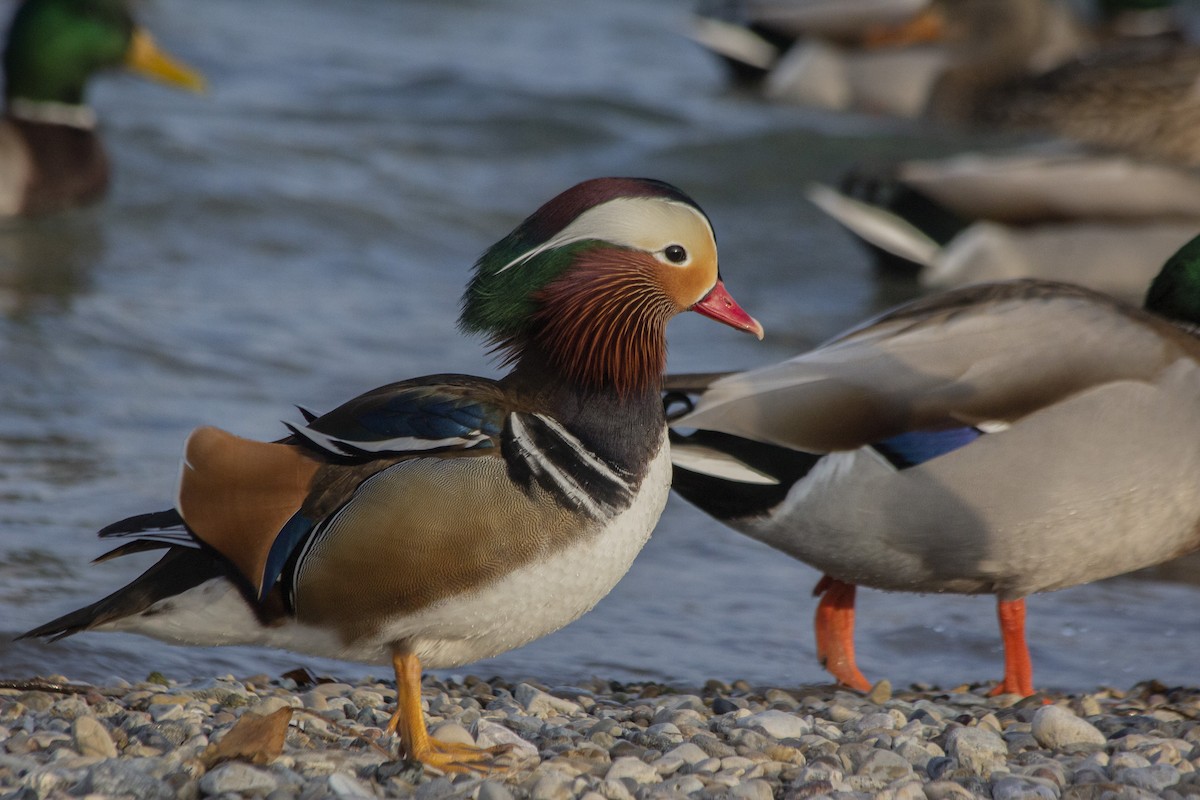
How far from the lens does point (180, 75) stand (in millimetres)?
11656

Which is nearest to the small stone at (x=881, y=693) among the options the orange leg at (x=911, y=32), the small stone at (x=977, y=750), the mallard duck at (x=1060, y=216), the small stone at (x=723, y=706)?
the small stone at (x=723, y=706)

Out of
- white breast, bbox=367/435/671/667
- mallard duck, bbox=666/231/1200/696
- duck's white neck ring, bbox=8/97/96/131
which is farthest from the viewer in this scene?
duck's white neck ring, bbox=8/97/96/131

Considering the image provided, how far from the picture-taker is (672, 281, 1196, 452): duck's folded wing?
4.78 m

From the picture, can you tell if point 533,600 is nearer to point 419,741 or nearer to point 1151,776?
point 419,741

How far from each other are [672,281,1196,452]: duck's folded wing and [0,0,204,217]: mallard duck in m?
7.31

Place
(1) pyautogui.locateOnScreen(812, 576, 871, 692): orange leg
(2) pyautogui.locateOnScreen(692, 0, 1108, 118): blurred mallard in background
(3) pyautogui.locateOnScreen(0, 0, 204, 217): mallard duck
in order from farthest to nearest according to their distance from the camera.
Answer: (2) pyautogui.locateOnScreen(692, 0, 1108, 118): blurred mallard in background
(3) pyautogui.locateOnScreen(0, 0, 204, 217): mallard duck
(1) pyautogui.locateOnScreen(812, 576, 871, 692): orange leg

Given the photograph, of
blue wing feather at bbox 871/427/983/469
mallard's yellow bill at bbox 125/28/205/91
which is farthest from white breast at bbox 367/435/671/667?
mallard's yellow bill at bbox 125/28/205/91

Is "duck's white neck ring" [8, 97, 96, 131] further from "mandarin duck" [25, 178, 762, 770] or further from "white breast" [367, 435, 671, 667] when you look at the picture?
"white breast" [367, 435, 671, 667]

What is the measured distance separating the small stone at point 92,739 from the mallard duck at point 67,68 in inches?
306

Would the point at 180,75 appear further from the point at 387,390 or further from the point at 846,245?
the point at 387,390

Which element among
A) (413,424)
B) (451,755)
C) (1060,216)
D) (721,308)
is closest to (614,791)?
(451,755)

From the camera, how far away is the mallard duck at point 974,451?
15.5 ft

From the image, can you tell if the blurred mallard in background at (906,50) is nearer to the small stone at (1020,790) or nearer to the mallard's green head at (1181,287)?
the mallard's green head at (1181,287)

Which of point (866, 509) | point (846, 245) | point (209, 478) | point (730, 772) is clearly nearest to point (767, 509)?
point (866, 509)
